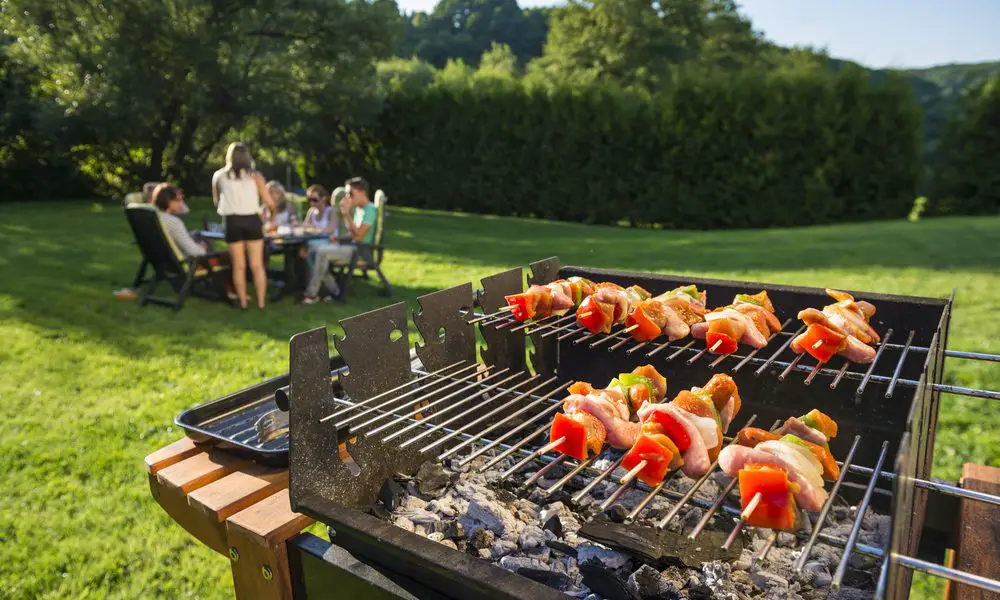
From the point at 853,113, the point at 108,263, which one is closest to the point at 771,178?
the point at 853,113

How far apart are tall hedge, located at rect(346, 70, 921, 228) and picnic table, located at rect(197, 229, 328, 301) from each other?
9829mm

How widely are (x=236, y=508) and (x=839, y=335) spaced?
1904 mm

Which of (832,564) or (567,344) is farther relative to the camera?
(567,344)

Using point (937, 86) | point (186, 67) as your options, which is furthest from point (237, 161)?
point (937, 86)

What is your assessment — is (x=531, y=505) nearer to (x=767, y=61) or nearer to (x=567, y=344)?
(x=567, y=344)

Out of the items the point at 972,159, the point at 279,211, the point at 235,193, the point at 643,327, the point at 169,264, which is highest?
the point at 235,193

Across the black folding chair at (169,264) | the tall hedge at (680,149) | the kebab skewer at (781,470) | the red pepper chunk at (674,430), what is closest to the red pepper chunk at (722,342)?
the kebab skewer at (781,470)

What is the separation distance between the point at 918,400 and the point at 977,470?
1.34 metres

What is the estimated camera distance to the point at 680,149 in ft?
49.4

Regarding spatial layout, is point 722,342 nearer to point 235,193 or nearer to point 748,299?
point 748,299

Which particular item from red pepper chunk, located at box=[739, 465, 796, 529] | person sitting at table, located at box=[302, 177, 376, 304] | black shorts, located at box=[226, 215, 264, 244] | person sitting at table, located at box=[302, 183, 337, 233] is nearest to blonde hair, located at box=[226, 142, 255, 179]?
black shorts, located at box=[226, 215, 264, 244]

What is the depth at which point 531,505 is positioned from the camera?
2109 millimetres

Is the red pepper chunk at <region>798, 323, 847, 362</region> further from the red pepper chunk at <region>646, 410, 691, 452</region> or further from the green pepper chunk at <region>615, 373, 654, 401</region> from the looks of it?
the red pepper chunk at <region>646, 410, 691, 452</region>

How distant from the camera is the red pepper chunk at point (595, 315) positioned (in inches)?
94.3
